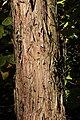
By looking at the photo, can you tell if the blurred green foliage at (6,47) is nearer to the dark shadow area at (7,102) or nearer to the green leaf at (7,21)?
the green leaf at (7,21)

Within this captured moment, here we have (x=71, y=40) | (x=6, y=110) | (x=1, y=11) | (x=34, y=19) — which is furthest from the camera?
(x=71, y=40)

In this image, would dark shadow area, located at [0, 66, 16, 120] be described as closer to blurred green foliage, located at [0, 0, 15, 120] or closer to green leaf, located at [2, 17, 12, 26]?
blurred green foliage, located at [0, 0, 15, 120]

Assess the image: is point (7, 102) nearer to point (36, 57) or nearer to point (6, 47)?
point (6, 47)

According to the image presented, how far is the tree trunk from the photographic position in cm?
181

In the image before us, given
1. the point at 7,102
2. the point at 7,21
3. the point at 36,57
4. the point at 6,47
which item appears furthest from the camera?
the point at 7,102

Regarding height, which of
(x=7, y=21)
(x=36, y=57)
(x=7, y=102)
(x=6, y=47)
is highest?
(x=7, y=21)

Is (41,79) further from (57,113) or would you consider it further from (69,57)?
(69,57)

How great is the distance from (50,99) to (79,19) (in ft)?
2.45

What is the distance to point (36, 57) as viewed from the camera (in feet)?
6.01

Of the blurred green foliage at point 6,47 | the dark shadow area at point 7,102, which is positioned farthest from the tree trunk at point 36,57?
the dark shadow area at point 7,102

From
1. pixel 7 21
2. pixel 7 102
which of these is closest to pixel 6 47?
pixel 7 21

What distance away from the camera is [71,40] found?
375cm

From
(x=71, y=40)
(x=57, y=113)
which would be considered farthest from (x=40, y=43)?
(x=71, y=40)

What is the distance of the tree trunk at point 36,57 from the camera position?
1.81m
